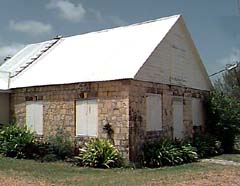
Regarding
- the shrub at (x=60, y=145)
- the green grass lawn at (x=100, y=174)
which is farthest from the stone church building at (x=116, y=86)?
the green grass lawn at (x=100, y=174)

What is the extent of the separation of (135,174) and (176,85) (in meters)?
7.29

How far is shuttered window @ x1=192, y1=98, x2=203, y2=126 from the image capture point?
22203 millimetres

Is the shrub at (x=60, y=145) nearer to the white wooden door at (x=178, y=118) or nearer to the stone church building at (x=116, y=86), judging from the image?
the stone church building at (x=116, y=86)

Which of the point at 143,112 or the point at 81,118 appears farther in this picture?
the point at 81,118

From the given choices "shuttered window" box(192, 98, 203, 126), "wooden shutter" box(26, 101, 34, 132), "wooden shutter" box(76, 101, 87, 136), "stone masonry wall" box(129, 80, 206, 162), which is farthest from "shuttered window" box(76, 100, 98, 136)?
"shuttered window" box(192, 98, 203, 126)

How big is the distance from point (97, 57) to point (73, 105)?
105 inches

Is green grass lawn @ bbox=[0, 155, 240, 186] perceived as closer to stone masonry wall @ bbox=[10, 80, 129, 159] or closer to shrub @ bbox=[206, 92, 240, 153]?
stone masonry wall @ bbox=[10, 80, 129, 159]

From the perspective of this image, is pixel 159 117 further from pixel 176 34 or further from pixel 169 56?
pixel 176 34

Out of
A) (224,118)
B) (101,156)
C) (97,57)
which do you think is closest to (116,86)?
(101,156)

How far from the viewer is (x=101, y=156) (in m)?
15.7

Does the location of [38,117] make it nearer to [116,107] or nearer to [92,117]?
[92,117]

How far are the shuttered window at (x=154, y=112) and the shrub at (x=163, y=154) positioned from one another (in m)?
0.85

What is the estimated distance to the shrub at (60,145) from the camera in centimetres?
1795

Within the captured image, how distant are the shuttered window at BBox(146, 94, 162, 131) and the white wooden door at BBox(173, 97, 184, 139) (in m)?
1.69
